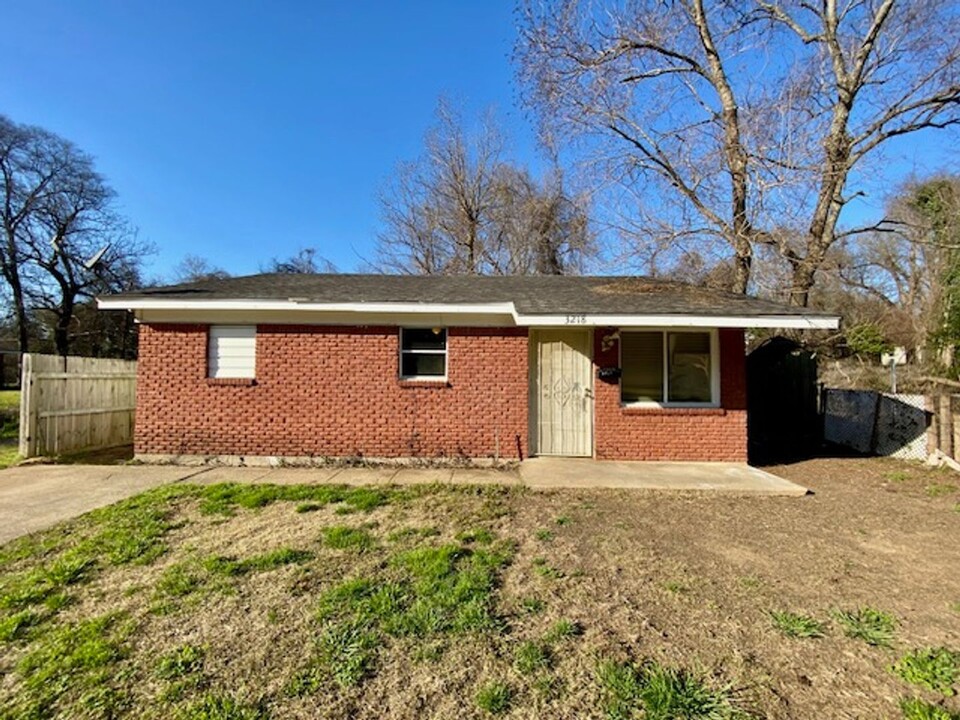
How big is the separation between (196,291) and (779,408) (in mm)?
13499

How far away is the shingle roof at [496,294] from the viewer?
8070mm

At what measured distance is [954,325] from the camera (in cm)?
1067

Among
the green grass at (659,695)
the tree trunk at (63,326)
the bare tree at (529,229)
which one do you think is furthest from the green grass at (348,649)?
the tree trunk at (63,326)

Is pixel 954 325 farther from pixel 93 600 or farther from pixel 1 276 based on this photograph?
pixel 1 276

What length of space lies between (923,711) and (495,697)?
6.84ft

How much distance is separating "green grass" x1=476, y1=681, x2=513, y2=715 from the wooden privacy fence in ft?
32.4

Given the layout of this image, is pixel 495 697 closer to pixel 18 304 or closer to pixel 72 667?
pixel 72 667

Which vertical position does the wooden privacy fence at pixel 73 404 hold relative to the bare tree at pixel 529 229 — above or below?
below

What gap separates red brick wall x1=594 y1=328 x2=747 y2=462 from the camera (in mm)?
8617

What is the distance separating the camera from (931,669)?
2.81 m

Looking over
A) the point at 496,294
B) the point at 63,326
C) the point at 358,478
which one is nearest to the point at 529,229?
the point at 496,294

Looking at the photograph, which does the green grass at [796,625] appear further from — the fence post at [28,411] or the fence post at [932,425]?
the fence post at [28,411]

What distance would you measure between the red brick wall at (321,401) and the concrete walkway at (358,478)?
0.50m

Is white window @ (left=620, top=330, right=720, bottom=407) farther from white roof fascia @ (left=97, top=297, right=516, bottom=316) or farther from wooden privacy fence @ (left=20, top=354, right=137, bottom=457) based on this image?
wooden privacy fence @ (left=20, top=354, right=137, bottom=457)
